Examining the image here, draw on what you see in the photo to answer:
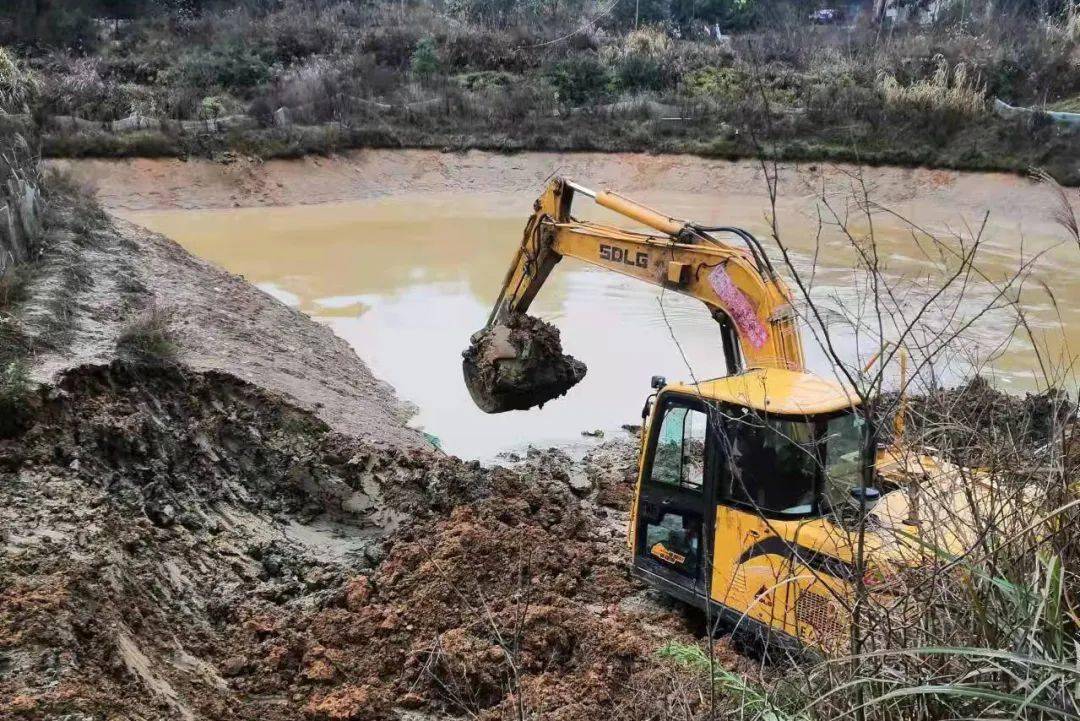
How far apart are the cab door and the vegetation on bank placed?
1801cm

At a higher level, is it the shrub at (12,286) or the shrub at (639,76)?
the shrub at (639,76)

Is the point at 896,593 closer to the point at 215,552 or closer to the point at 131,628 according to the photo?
the point at 131,628

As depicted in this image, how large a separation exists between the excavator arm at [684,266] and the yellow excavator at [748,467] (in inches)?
0.5

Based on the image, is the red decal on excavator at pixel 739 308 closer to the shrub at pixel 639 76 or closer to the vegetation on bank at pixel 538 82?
the vegetation on bank at pixel 538 82

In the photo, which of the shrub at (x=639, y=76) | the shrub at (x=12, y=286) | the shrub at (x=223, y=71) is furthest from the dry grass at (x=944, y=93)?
the shrub at (x=12, y=286)

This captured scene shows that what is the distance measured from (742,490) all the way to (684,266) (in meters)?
2.40

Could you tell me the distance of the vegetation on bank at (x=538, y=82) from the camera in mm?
25312

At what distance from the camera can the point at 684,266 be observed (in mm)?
6887

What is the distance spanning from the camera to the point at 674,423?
18.2ft

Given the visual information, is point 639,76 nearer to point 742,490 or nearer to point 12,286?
point 12,286

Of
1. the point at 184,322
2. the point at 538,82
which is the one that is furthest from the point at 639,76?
the point at 184,322

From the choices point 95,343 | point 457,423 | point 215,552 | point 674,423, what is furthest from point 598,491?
point 95,343

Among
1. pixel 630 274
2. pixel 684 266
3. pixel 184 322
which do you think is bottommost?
pixel 184 322

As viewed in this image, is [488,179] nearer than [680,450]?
No
